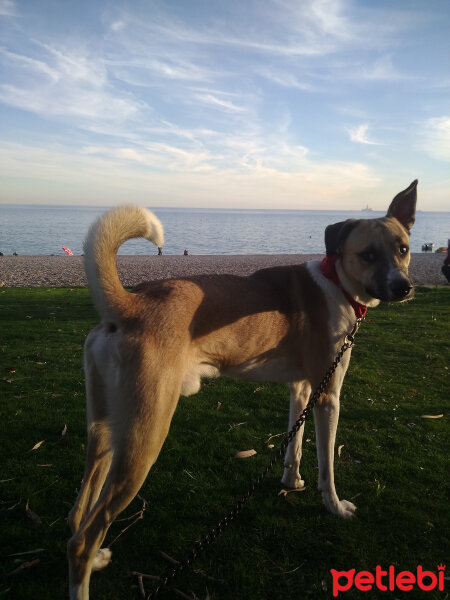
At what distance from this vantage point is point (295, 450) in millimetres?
3842

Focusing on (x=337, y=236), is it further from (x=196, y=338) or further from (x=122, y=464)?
(x=122, y=464)

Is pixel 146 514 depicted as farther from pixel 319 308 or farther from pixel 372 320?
pixel 372 320

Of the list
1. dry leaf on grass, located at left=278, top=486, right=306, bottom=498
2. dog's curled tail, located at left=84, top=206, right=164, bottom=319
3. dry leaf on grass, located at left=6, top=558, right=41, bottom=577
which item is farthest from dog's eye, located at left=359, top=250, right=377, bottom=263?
dry leaf on grass, located at left=6, top=558, right=41, bottom=577

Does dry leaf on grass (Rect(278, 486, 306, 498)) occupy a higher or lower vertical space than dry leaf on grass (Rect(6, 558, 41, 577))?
lower

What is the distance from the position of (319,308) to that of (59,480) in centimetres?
298

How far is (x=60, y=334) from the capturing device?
28.2ft

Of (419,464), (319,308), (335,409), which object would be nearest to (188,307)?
(319,308)

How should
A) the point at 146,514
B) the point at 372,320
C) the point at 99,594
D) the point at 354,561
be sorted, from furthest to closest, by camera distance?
the point at 372,320
the point at 146,514
the point at 354,561
the point at 99,594

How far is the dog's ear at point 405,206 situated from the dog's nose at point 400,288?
960 millimetres

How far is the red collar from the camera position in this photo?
3520mm

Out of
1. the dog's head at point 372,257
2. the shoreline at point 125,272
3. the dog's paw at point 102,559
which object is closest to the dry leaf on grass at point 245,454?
the dog's paw at point 102,559

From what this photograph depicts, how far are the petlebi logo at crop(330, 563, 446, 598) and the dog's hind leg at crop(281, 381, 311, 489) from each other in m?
1.01

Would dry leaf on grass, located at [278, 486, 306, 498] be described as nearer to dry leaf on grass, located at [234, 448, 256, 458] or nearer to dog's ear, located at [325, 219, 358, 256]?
dry leaf on grass, located at [234, 448, 256, 458]

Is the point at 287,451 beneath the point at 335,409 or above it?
beneath
